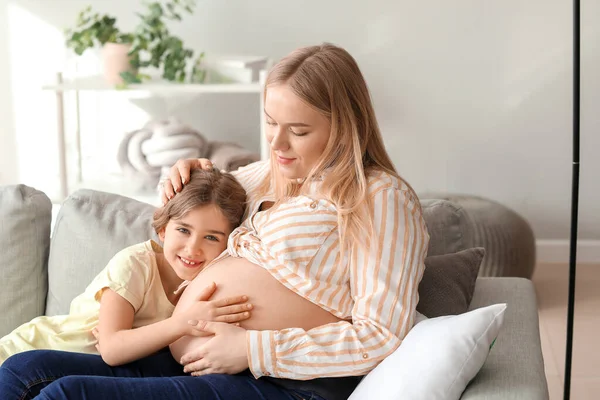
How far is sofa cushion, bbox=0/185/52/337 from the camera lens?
207cm

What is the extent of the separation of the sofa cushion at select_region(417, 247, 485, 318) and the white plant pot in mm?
1949

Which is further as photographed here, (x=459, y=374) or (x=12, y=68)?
(x=12, y=68)

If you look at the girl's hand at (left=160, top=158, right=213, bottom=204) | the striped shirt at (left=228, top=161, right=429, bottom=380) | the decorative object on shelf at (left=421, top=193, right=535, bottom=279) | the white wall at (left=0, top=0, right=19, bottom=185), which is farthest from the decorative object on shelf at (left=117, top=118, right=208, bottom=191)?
the striped shirt at (left=228, top=161, right=429, bottom=380)

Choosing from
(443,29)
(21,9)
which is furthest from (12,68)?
(443,29)

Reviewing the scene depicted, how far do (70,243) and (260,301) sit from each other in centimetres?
65

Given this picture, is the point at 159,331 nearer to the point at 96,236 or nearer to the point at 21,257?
the point at 96,236

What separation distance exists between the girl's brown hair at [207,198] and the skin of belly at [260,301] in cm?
14

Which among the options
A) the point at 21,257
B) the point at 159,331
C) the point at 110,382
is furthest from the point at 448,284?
the point at 21,257

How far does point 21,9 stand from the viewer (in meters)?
3.89

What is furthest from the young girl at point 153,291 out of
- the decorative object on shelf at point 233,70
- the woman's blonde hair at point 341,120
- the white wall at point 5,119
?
the white wall at point 5,119

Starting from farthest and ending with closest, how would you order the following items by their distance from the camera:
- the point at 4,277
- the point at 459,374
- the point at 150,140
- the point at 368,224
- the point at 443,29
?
the point at 443,29, the point at 150,140, the point at 4,277, the point at 368,224, the point at 459,374

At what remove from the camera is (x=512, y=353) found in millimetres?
1577

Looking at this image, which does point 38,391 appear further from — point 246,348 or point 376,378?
point 376,378

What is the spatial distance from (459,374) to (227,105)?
261 cm
